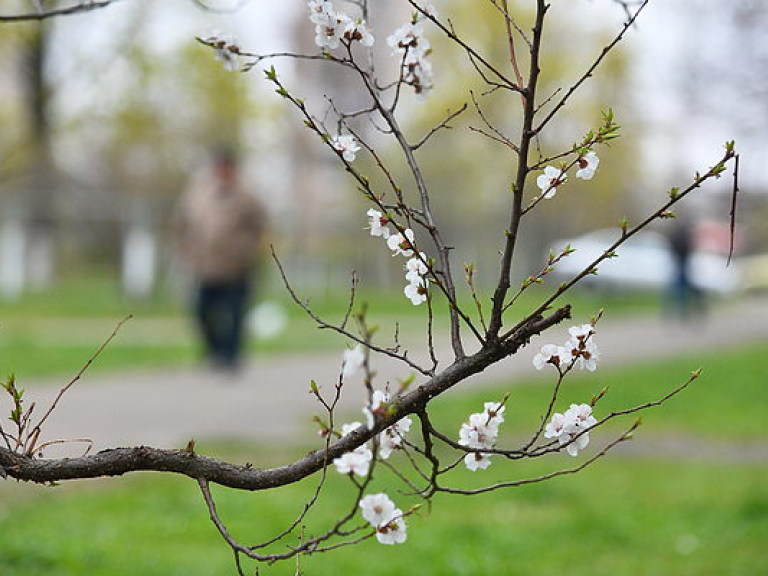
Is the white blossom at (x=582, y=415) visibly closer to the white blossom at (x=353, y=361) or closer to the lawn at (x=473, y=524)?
the white blossom at (x=353, y=361)

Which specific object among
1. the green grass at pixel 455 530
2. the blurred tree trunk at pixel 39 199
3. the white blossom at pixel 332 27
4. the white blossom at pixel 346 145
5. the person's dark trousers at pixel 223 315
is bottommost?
the white blossom at pixel 346 145

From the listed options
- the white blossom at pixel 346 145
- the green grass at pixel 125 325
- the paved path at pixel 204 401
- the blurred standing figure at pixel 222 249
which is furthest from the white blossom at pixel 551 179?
the blurred standing figure at pixel 222 249

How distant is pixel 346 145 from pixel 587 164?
21.6 inches

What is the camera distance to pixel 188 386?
11.1 m

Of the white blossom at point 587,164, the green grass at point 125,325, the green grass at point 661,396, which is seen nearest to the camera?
the white blossom at point 587,164

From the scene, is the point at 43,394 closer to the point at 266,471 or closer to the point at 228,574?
the point at 228,574

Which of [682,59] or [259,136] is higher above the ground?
[259,136]

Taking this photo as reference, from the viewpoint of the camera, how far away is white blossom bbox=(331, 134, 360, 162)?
104 inches

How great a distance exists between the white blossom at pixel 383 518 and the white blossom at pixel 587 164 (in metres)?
0.78

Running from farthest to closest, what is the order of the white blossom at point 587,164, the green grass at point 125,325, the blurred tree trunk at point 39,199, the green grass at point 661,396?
the blurred tree trunk at point 39,199, the green grass at point 125,325, the green grass at point 661,396, the white blossom at point 587,164

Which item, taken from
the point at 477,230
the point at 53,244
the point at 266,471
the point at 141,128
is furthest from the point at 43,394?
the point at 477,230

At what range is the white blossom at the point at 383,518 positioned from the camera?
2351 millimetres

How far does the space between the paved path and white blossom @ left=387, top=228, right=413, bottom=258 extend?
3.83 m

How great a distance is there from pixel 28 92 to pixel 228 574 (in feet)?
76.3
